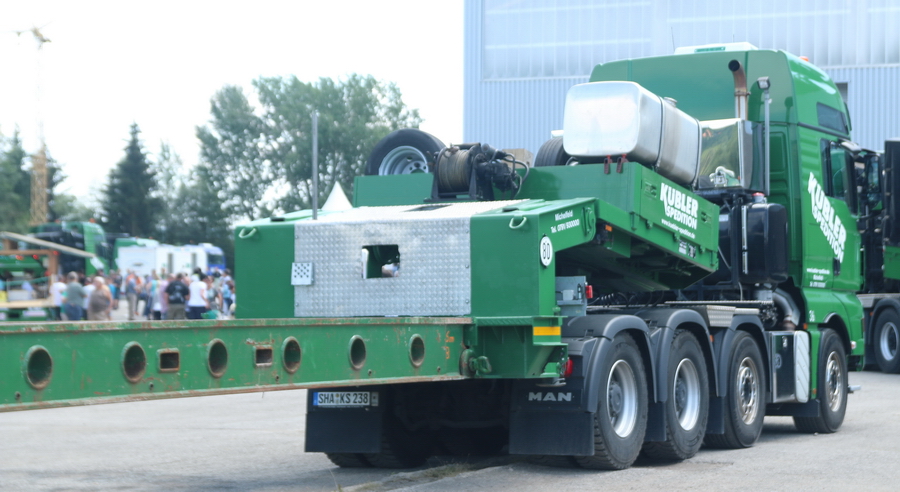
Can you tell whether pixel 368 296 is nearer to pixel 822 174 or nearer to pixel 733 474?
pixel 733 474

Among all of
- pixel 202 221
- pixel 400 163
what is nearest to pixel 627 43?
pixel 400 163

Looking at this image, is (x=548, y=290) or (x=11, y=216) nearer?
(x=548, y=290)

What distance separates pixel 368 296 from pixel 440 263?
59 centimetres

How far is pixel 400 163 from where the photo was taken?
31.4 ft

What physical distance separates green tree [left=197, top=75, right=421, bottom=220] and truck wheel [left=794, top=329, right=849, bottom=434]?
62.8 meters

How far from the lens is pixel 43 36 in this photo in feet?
280

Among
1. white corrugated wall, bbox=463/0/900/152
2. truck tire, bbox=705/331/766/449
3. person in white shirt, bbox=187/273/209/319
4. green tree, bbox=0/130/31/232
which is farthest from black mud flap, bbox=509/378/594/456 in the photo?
green tree, bbox=0/130/31/232

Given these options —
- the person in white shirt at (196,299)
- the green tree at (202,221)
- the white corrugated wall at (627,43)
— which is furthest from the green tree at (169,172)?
the person in white shirt at (196,299)

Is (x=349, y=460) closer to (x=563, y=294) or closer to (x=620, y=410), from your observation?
(x=620, y=410)

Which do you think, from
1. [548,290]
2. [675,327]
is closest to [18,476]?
[548,290]

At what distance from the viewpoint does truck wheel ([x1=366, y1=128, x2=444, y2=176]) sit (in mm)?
9336

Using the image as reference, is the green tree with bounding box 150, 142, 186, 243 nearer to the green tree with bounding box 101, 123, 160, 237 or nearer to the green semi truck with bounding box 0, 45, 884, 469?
the green tree with bounding box 101, 123, 160, 237

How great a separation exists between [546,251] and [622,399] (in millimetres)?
1426

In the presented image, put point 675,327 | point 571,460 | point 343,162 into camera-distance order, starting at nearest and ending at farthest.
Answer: point 571,460
point 675,327
point 343,162
